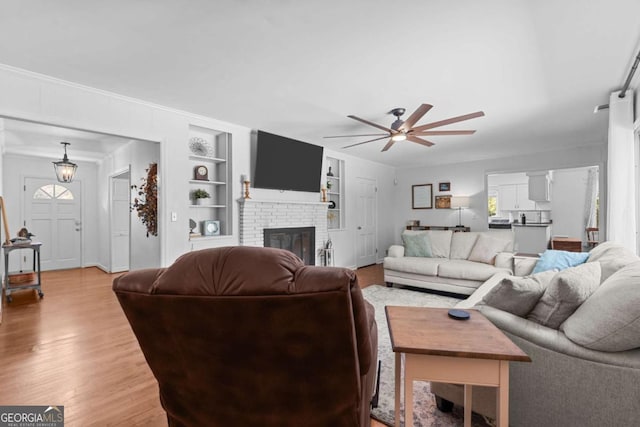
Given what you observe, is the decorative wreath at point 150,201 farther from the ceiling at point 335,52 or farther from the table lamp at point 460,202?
the table lamp at point 460,202

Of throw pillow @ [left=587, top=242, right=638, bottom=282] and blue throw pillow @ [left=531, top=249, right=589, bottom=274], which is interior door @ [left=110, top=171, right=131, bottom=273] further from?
throw pillow @ [left=587, top=242, right=638, bottom=282]

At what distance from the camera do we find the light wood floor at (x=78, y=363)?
1.79 metres

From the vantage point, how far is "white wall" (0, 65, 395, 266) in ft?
8.52

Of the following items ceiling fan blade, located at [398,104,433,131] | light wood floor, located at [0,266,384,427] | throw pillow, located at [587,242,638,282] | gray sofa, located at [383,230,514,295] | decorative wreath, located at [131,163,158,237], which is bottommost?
light wood floor, located at [0,266,384,427]

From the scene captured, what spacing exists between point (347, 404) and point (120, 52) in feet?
9.30

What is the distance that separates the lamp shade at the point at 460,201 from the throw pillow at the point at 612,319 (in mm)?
5392

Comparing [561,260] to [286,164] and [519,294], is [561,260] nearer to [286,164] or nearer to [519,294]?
[519,294]

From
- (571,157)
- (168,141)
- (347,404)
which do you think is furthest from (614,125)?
(168,141)

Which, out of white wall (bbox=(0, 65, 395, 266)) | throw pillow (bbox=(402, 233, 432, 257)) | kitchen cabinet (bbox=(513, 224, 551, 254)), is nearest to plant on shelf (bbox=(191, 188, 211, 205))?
white wall (bbox=(0, 65, 395, 266))

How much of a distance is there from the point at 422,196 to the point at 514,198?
352cm

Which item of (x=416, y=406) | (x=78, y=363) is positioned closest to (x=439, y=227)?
(x=416, y=406)

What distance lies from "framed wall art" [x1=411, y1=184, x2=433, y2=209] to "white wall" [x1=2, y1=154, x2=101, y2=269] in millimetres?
7284

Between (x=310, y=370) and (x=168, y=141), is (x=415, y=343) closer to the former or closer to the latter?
(x=310, y=370)

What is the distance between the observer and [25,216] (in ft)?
18.7
